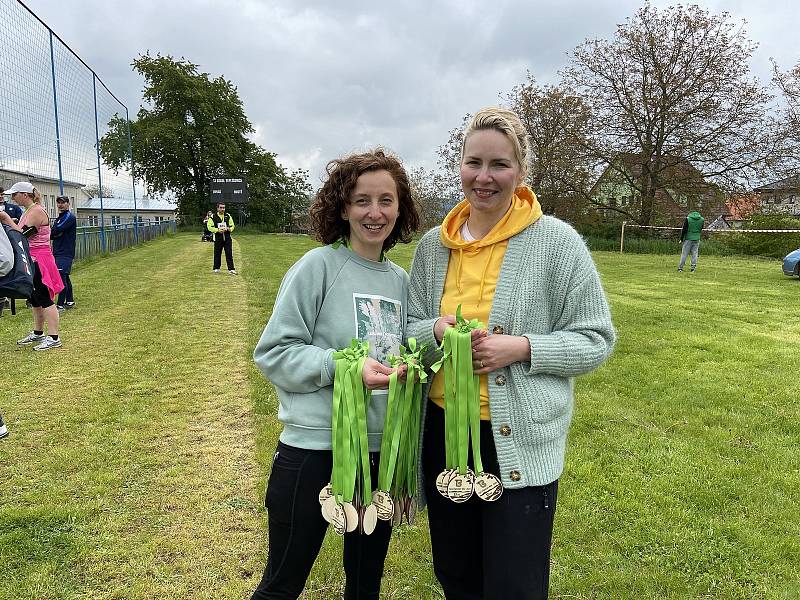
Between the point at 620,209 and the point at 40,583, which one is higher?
the point at 620,209

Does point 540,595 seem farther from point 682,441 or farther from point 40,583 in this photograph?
point 682,441

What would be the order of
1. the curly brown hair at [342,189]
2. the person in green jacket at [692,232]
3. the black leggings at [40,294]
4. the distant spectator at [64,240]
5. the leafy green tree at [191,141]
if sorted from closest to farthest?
the curly brown hair at [342,189], the black leggings at [40,294], the distant spectator at [64,240], the person in green jacket at [692,232], the leafy green tree at [191,141]

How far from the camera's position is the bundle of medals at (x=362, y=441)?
5.20ft

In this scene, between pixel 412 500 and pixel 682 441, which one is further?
pixel 682 441

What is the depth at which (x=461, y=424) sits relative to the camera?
1574 millimetres

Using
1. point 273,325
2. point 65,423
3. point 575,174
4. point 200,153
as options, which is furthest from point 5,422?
point 200,153

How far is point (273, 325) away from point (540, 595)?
1074mm

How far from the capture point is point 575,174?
27000 millimetres

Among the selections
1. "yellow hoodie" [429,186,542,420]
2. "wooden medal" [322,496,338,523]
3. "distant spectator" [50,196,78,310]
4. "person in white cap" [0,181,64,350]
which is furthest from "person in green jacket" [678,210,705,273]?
"wooden medal" [322,496,338,523]

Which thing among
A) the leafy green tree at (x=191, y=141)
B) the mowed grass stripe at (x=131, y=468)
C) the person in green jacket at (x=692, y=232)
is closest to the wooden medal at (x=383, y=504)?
the mowed grass stripe at (x=131, y=468)

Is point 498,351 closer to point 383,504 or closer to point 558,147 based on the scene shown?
point 383,504

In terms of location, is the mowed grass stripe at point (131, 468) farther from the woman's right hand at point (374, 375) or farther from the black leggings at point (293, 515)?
the woman's right hand at point (374, 375)

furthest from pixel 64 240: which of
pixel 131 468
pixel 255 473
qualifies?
pixel 255 473

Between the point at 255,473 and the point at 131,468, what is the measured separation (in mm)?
798
